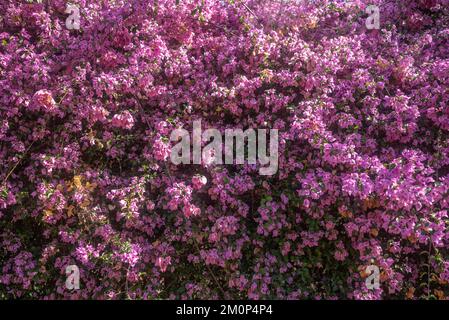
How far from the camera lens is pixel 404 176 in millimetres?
2992

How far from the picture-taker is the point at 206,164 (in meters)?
3.24

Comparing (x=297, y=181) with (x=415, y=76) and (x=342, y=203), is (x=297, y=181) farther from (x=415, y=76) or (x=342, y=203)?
(x=415, y=76)

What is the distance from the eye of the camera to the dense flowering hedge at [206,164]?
3.07m

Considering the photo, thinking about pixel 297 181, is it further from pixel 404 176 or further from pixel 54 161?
pixel 54 161

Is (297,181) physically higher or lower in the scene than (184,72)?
lower

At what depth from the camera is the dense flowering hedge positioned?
307 centimetres

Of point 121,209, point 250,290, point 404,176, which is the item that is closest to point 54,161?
point 121,209

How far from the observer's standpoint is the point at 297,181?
3.23 meters

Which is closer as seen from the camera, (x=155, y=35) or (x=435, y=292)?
(x=435, y=292)
